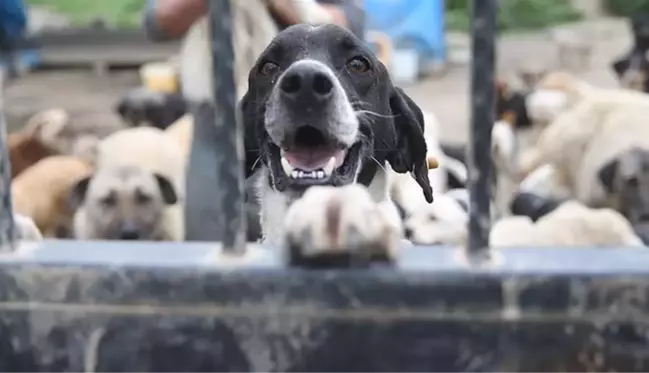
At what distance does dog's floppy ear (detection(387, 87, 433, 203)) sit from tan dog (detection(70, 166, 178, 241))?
1970mm

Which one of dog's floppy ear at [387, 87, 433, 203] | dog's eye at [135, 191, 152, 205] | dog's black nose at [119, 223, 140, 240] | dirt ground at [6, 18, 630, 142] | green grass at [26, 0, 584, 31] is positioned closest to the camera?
dog's floppy ear at [387, 87, 433, 203]

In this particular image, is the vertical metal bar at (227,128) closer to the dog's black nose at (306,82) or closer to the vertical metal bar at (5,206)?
the vertical metal bar at (5,206)

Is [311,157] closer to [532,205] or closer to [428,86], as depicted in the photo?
[532,205]

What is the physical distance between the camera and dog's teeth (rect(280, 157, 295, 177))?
1.59 m

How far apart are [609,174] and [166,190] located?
174 cm

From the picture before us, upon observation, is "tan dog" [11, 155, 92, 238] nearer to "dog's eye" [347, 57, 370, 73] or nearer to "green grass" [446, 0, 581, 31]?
"dog's eye" [347, 57, 370, 73]

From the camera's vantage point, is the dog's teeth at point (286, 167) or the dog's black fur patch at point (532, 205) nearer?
the dog's teeth at point (286, 167)

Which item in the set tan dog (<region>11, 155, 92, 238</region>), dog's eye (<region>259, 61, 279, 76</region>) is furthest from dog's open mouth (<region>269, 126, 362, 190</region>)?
tan dog (<region>11, 155, 92, 238</region>)

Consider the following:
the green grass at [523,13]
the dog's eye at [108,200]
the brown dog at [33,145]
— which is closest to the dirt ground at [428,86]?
the green grass at [523,13]

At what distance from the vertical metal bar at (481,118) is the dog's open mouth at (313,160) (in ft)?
2.21

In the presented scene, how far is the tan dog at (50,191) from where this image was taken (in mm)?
3834

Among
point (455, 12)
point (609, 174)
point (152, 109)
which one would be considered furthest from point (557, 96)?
point (455, 12)

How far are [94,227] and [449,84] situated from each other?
3.66 meters

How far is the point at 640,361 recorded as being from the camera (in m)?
0.86
